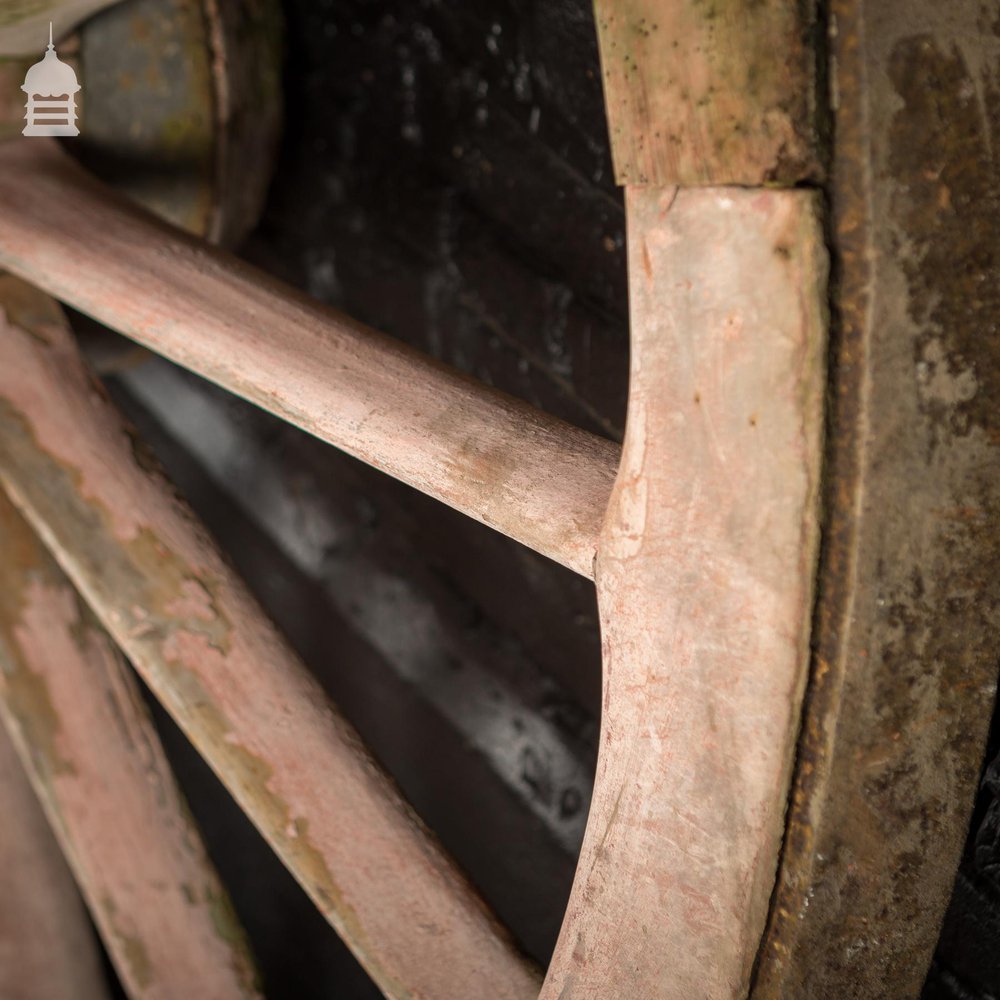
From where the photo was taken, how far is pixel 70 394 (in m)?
0.87

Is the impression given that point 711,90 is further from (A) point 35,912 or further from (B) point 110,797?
(A) point 35,912

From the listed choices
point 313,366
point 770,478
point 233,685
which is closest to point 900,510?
point 770,478

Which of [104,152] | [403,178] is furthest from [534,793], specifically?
[104,152]

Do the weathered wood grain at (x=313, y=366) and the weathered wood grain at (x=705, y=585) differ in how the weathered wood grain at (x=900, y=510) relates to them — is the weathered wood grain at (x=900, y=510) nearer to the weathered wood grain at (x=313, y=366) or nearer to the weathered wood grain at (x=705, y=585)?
the weathered wood grain at (x=705, y=585)

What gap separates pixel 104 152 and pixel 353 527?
0.58 meters

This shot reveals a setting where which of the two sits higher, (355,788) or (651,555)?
(651,555)

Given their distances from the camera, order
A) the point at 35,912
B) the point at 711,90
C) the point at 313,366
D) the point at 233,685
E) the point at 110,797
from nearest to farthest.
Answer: the point at 711,90
the point at 313,366
the point at 233,685
the point at 110,797
the point at 35,912

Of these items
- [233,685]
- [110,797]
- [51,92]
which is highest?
[51,92]

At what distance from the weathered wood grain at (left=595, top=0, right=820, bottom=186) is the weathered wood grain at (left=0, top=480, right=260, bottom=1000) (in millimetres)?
743

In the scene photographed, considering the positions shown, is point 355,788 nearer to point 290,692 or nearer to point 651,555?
point 290,692

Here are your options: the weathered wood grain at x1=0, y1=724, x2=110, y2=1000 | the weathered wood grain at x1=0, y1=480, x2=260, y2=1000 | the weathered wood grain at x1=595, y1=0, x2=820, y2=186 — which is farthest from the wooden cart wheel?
the weathered wood grain at x1=0, y1=724, x2=110, y2=1000

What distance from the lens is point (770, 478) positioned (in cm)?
42

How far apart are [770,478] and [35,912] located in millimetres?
1043

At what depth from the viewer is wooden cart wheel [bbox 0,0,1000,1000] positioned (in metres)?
0.39
